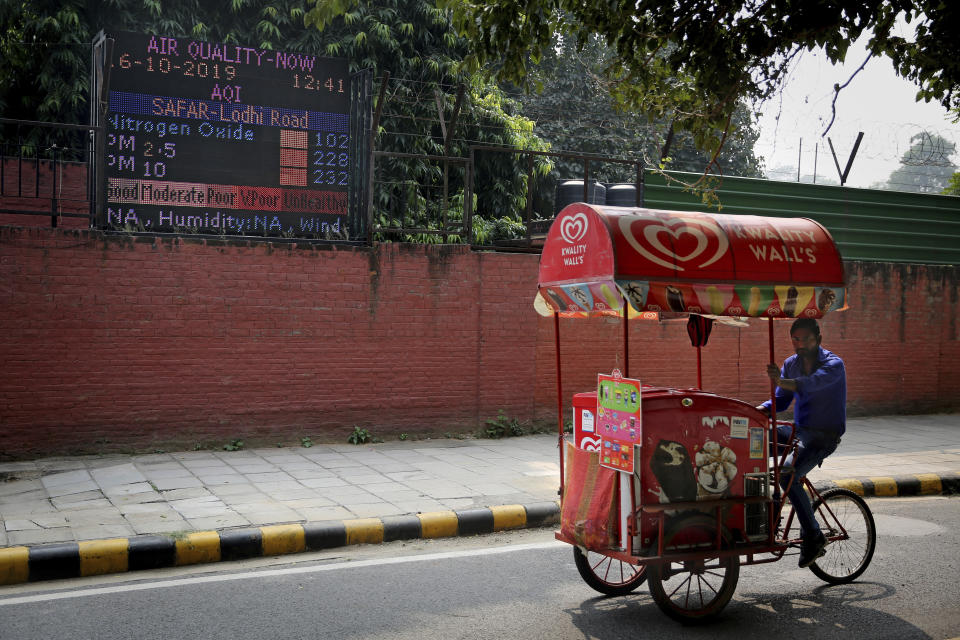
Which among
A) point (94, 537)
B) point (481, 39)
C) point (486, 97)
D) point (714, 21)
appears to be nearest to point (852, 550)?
point (714, 21)

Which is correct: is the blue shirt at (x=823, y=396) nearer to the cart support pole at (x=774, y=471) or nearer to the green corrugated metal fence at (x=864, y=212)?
the cart support pole at (x=774, y=471)

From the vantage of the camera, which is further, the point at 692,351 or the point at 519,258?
the point at 692,351

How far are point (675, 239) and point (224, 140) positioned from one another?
20.1 ft

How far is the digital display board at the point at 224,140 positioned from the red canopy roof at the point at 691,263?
512 cm

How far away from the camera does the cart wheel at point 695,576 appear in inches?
193

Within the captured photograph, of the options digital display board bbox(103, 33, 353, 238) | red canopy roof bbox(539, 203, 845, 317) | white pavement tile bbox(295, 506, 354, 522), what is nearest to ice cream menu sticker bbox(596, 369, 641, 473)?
red canopy roof bbox(539, 203, 845, 317)

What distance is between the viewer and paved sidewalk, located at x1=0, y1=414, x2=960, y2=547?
6637 millimetres

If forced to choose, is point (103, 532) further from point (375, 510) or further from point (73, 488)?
point (375, 510)

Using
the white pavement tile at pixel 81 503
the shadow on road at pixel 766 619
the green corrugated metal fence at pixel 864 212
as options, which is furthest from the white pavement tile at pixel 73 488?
the green corrugated metal fence at pixel 864 212

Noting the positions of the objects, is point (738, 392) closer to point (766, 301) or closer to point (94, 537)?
point (766, 301)

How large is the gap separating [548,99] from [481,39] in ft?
58.5

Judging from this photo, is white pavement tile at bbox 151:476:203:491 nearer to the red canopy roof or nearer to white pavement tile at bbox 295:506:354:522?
white pavement tile at bbox 295:506:354:522

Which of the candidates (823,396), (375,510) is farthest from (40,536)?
(823,396)

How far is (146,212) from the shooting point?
9180 millimetres
